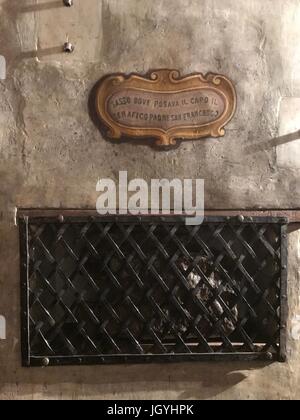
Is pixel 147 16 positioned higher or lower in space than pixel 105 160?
higher

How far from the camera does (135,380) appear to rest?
379cm

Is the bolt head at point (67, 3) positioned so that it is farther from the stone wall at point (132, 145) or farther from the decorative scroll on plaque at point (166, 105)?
the decorative scroll on plaque at point (166, 105)

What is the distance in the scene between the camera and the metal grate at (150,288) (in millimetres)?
3701

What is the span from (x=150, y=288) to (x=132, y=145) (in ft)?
3.09

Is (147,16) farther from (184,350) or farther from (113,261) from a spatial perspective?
(184,350)

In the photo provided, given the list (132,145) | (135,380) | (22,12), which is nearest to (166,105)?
(132,145)

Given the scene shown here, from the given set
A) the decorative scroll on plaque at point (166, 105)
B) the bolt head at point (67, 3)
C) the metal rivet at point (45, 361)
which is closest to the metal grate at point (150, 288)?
the metal rivet at point (45, 361)

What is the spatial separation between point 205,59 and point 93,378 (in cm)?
223

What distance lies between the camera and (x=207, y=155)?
3.77m

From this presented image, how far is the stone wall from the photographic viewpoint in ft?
12.1

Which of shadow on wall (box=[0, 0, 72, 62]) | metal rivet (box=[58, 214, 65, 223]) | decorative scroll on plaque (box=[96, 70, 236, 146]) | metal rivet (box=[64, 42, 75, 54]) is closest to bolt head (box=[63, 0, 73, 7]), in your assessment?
shadow on wall (box=[0, 0, 72, 62])

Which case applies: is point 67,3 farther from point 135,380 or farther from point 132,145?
point 135,380

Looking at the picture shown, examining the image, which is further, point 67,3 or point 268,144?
point 268,144

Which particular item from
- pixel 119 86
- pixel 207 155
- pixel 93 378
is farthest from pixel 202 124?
pixel 93 378
